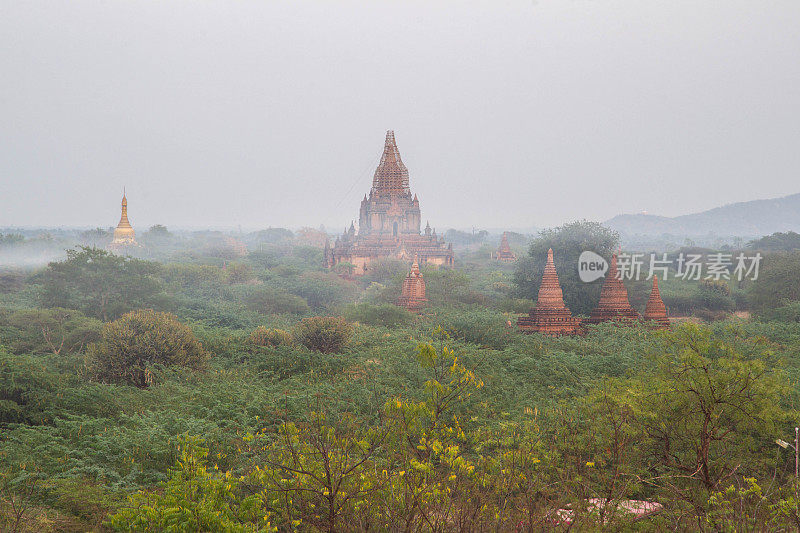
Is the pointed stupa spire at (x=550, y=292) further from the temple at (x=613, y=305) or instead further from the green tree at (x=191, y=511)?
the green tree at (x=191, y=511)

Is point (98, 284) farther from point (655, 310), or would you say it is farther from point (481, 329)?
point (655, 310)

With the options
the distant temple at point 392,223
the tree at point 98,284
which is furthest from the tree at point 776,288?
the distant temple at point 392,223

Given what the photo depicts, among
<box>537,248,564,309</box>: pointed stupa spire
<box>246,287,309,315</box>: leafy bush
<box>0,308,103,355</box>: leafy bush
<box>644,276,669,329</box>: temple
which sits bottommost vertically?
<box>246,287,309,315</box>: leafy bush

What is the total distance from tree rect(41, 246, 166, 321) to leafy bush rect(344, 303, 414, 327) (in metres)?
11.6

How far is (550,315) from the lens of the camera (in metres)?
27.1

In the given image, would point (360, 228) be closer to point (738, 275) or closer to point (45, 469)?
point (738, 275)

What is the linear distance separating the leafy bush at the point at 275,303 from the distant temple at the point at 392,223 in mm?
25029

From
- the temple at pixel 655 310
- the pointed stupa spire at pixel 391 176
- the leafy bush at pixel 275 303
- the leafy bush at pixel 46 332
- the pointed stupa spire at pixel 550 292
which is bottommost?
the leafy bush at pixel 275 303

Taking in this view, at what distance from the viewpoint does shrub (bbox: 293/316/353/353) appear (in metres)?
25.1

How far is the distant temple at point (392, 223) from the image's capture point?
71312 mm

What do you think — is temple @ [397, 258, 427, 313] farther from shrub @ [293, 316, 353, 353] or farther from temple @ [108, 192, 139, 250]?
temple @ [108, 192, 139, 250]

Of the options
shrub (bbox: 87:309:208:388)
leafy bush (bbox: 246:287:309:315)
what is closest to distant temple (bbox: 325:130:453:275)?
leafy bush (bbox: 246:287:309:315)

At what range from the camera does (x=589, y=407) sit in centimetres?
1469

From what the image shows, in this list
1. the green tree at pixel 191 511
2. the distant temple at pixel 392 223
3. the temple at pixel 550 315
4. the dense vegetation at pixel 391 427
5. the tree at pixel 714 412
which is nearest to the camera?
the green tree at pixel 191 511
